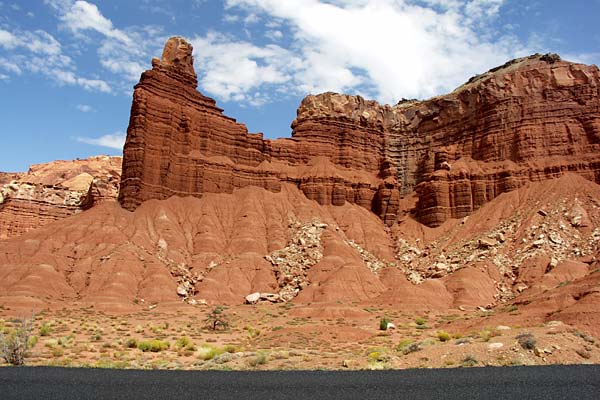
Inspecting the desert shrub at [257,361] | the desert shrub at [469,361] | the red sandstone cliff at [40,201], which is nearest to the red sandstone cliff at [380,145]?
the red sandstone cliff at [40,201]

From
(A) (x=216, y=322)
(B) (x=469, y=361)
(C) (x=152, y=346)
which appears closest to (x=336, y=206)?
(A) (x=216, y=322)

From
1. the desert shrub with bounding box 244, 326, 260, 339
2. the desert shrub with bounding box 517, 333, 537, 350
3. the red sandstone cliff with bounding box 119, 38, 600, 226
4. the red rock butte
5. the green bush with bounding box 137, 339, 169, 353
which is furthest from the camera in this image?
the red sandstone cliff with bounding box 119, 38, 600, 226

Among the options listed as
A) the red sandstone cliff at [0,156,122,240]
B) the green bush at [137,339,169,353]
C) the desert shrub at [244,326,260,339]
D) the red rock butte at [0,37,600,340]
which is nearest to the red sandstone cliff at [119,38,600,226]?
the red rock butte at [0,37,600,340]

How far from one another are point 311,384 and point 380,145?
8207cm

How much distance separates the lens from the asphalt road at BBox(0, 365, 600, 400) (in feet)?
42.4

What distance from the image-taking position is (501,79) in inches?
3228

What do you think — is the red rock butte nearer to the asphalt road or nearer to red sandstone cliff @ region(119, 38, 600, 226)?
red sandstone cliff @ region(119, 38, 600, 226)

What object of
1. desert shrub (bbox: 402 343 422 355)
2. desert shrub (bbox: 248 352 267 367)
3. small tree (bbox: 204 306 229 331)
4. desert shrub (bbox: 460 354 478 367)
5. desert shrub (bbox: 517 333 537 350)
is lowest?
small tree (bbox: 204 306 229 331)

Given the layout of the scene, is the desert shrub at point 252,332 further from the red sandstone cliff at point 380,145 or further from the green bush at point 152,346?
the red sandstone cliff at point 380,145

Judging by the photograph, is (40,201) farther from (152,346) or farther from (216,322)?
(152,346)

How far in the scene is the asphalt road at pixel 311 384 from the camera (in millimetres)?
12930

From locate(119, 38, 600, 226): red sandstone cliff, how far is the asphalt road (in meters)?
55.9

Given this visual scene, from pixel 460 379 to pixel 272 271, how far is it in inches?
1934

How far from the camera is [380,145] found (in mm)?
93875
